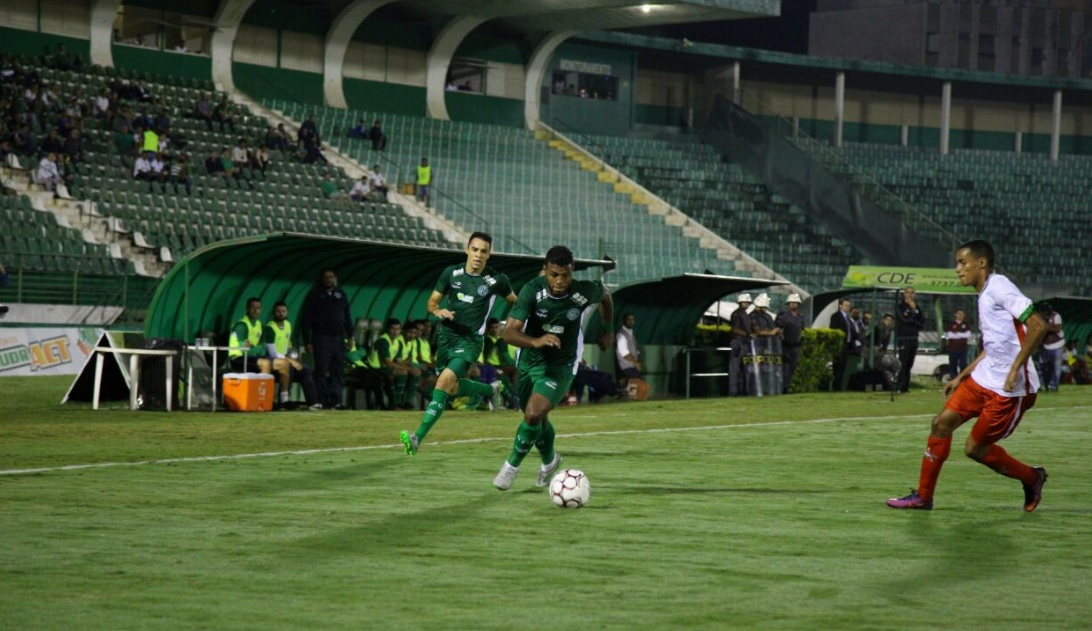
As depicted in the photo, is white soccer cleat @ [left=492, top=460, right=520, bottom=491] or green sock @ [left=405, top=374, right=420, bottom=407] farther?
green sock @ [left=405, top=374, right=420, bottom=407]

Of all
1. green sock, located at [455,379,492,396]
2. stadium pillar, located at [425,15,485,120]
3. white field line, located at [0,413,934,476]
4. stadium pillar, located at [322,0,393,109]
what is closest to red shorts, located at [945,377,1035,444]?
green sock, located at [455,379,492,396]

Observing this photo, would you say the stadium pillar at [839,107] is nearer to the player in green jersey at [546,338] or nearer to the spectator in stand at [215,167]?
the spectator in stand at [215,167]

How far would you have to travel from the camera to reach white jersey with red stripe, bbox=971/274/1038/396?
1061 cm

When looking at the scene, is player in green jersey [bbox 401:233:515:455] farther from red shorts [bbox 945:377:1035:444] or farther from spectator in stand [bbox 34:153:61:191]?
spectator in stand [bbox 34:153:61:191]

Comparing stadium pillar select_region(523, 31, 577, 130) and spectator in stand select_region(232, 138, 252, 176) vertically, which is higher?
stadium pillar select_region(523, 31, 577, 130)

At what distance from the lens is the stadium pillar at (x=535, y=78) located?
54.2 m

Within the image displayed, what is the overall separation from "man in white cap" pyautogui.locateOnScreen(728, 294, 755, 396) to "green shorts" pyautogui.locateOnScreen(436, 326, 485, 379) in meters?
13.8

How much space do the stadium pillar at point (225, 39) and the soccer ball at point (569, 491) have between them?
1464 inches

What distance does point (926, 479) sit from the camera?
1084cm

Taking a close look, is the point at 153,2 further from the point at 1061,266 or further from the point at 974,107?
the point at 974,107

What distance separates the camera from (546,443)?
11820 mm

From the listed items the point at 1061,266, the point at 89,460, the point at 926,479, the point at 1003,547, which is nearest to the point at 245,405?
the point at 89,460

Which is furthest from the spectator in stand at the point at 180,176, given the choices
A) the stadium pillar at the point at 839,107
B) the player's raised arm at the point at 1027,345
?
the stadium pillar at the point at 839,107

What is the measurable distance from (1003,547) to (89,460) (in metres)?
8.14
